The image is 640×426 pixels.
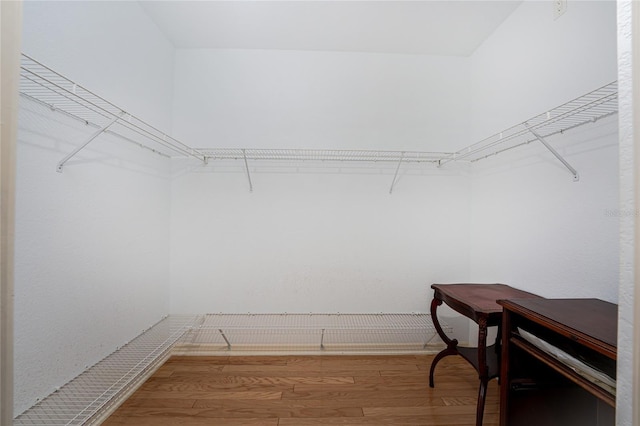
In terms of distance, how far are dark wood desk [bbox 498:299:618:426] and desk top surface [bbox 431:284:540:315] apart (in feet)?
0.62

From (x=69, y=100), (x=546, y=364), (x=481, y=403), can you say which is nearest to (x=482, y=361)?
(x=481, y=403)

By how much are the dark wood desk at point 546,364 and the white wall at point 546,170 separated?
279mm

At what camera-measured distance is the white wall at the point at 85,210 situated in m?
0.91

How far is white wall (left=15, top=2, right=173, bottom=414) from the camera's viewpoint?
2.98ft

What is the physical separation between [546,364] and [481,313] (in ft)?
0.90

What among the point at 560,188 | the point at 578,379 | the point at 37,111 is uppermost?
the point at 37,111

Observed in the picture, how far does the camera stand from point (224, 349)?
176 centimetres

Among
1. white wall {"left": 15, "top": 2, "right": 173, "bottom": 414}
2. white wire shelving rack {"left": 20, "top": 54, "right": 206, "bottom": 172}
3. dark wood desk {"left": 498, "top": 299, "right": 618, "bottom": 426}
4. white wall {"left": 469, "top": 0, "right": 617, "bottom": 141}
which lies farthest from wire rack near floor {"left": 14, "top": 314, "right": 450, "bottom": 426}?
white wall {"left": 469, "top": 0, "right": 617, "bottom": 141}

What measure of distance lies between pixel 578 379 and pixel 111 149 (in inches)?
88.7

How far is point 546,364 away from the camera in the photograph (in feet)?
2.78

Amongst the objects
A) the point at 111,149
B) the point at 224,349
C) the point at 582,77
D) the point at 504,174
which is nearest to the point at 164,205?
the point at 111,149

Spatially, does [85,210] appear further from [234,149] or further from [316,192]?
[316,192]

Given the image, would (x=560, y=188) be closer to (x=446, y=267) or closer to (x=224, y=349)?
(x=446, y=267)

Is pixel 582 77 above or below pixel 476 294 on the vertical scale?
above
